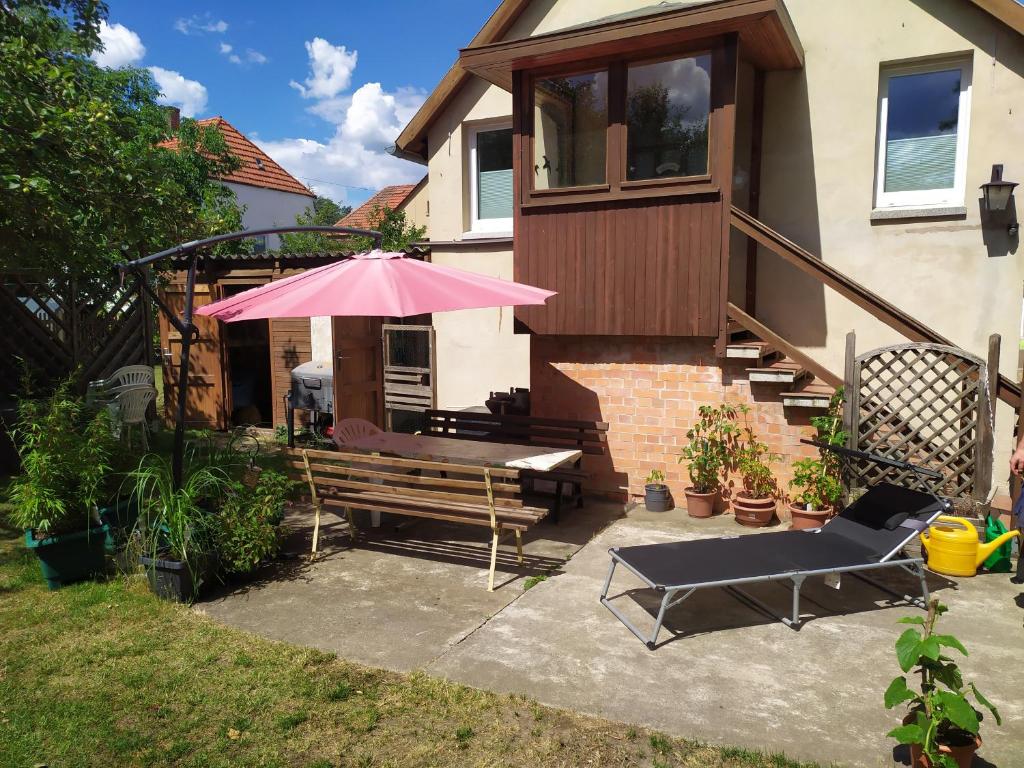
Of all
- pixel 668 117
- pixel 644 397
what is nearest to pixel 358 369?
pixel 644 397

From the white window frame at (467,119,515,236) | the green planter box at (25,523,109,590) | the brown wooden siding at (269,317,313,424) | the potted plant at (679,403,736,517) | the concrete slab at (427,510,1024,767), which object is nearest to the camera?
the concrete slab at (427,510,1024,767)

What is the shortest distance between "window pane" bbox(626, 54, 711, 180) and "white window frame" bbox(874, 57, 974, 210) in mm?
2122

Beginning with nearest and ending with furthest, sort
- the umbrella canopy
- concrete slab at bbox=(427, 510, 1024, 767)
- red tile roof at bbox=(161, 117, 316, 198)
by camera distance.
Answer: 1. concrete slab at bbox=(427, 510, 1024, 767)
2. the umbrella canopy
3. red tile roof at bbox=(161, 117, 316, 198)

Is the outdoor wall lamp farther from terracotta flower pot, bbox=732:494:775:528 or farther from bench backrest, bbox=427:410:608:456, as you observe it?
bench backrest, bbox=427:410:608:456

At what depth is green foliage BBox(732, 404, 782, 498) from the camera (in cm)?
675

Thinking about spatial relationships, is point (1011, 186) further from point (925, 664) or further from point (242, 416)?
point (242, 416)

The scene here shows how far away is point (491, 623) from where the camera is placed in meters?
4.59

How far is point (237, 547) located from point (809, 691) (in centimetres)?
377

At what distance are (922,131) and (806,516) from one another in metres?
4.12

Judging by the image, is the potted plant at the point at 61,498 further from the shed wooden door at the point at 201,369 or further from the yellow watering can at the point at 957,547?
the shed wooden door at the point at 201,369

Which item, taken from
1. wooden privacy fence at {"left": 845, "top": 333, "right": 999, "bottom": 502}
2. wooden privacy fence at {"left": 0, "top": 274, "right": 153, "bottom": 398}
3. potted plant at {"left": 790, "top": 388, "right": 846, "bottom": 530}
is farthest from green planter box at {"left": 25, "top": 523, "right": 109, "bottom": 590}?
wooden privacy fence at {"left": 845, "top": 333, "right": 999, "bottom": 502}

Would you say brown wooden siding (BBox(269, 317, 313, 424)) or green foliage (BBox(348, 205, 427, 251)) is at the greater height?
green foliage (BBox(348, 205, 427, 251))

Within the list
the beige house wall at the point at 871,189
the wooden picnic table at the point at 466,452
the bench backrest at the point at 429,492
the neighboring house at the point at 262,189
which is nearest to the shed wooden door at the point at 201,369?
the wooden picnic table at the point at 466,452

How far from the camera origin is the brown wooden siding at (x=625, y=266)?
6.84 meters
